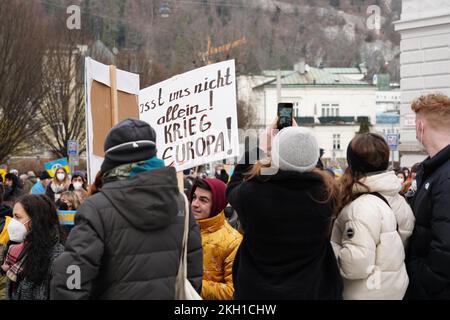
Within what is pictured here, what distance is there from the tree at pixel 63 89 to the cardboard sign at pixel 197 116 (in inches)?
1194

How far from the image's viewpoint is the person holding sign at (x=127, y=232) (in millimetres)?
4117

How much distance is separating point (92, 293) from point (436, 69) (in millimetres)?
24980

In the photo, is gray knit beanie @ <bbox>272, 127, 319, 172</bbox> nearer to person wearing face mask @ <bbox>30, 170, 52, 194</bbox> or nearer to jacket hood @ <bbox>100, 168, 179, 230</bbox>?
jacket hood @ <bbox>100, 168, 179, 230</bbox>

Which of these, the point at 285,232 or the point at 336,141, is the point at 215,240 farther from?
the point at 336,141

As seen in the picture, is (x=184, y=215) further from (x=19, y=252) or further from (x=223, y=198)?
(x=19, y=252)

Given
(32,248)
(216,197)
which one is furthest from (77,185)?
(216,197)

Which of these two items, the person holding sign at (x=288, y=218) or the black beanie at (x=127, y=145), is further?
the person holding sign at (x=288, y=218)

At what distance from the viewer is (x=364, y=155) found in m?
5.05

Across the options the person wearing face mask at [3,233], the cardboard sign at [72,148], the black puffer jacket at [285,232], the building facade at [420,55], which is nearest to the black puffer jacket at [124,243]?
the black puffer jacket at [285,232]

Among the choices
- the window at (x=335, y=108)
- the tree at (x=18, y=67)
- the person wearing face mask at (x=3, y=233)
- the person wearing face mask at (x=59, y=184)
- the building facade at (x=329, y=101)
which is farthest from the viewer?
the window at (x=335, y=108)

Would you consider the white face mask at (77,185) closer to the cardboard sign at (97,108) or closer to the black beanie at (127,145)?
the cardboard sign at (97,108)

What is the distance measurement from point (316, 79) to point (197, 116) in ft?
313

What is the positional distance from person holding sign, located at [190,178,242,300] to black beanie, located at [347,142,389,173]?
1.04m

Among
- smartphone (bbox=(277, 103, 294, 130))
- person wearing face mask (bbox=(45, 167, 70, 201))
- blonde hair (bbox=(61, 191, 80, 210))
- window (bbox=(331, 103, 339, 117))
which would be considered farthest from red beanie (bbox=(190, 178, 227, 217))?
window (bbox=(331, 103, 339, 117))
